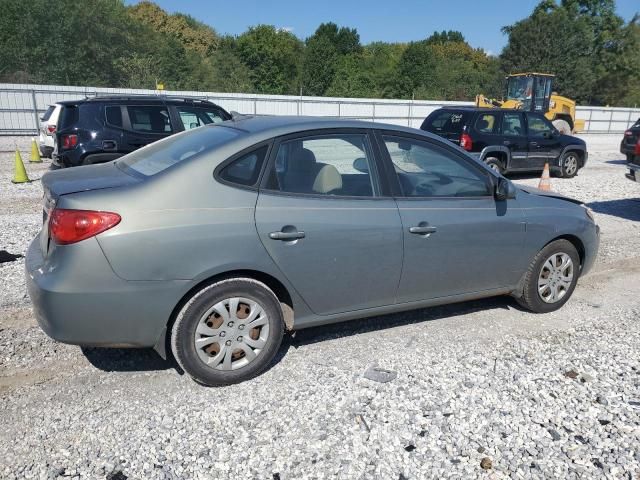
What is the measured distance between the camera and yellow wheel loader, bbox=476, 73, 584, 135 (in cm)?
2573

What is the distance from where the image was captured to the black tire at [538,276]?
4.57 metres

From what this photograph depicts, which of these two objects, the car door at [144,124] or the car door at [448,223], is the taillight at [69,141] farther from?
the car door at [448,223]

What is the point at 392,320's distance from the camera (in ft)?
14.8

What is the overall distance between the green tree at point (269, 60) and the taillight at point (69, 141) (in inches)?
1858

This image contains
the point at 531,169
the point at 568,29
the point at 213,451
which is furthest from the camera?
the point at 568,29

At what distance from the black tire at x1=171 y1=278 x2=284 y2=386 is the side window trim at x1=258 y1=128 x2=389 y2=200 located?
2.06 feet

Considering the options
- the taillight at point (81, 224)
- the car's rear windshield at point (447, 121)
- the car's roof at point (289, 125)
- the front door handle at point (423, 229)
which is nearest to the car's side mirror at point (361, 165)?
the car's roof at point (289, 125)

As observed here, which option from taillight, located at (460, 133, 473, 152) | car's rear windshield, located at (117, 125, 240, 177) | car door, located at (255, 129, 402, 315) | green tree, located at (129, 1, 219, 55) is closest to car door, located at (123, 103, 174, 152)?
car's rear windshield, located at (117, 125, 240, 177)

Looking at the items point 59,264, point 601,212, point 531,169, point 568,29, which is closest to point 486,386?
point 59,264

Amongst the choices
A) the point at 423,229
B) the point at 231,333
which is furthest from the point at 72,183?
the point at 423,229

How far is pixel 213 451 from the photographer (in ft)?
9.25

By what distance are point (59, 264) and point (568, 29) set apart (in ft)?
226

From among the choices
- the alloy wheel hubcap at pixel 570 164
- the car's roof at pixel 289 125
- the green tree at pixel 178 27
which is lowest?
the alloy wheel hubcap at pixel 570 164

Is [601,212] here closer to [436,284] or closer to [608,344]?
[608,344]
